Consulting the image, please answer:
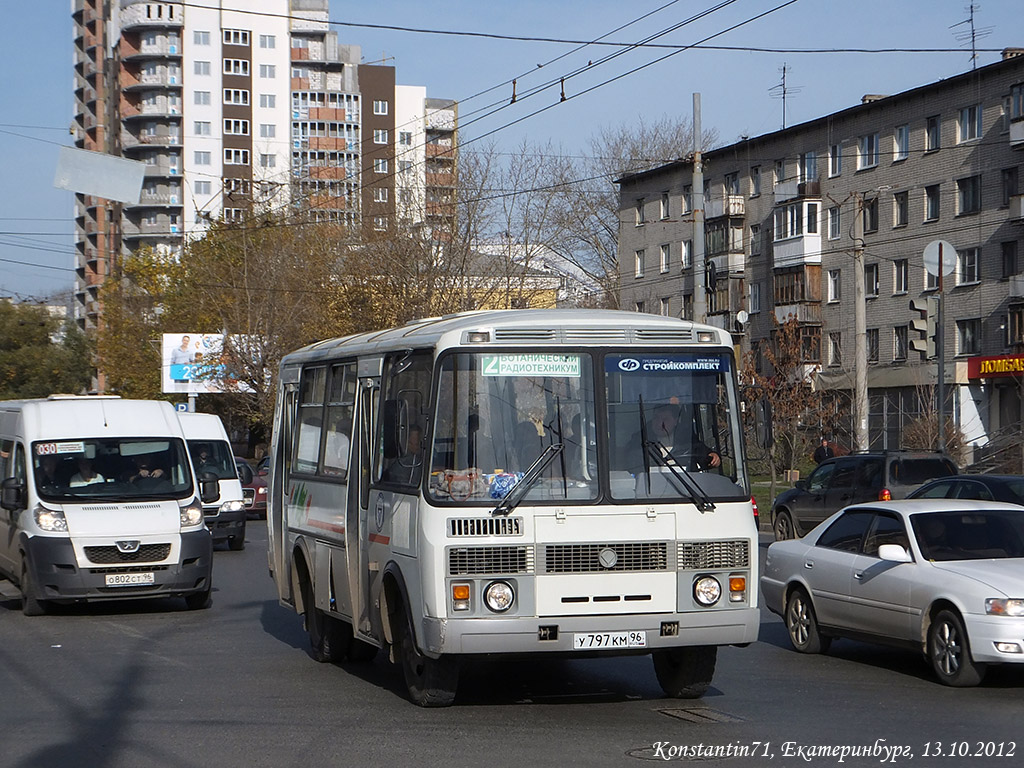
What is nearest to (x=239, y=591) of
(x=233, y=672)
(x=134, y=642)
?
(x=134, y=642)

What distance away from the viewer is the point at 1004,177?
171 feet

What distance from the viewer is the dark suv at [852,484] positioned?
77.4 feet

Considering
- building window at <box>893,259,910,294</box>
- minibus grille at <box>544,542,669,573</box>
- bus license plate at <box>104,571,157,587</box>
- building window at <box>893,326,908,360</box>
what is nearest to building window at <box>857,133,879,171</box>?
building window at <box>893,259,910,294</box>

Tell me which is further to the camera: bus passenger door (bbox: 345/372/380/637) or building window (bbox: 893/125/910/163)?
building window (bbox: 893/125/910/163)

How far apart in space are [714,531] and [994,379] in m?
46.4

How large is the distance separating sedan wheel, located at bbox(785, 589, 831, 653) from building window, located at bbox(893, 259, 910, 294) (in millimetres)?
46582

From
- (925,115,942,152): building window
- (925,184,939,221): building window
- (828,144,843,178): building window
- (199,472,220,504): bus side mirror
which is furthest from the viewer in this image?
(828,144,843,178): building window

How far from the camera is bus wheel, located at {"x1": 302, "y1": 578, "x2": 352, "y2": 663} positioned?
11820 mm

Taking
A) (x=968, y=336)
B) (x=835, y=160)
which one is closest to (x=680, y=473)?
(x=968, y=336)

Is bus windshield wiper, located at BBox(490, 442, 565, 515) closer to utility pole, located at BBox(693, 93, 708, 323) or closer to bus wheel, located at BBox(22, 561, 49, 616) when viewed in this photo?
bus wheel, located at BBox(22, 561, 49, 616)

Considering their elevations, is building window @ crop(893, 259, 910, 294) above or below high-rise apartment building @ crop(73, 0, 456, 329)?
below

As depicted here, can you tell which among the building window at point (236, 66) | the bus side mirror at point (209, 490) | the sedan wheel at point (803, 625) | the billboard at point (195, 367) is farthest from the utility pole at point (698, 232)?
the building window at point (236, 66)

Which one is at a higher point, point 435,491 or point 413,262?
point 413,262

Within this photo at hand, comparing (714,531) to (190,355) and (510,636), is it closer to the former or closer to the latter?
(510,636)
